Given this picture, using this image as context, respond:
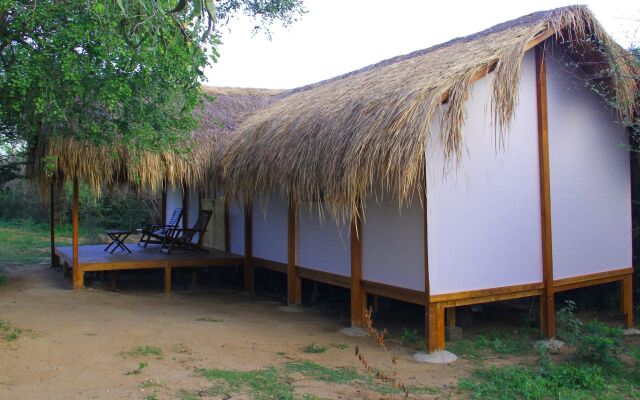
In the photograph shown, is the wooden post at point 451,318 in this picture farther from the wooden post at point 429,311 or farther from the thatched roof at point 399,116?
the thatched roof at point 399,116

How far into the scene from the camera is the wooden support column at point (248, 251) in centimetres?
977

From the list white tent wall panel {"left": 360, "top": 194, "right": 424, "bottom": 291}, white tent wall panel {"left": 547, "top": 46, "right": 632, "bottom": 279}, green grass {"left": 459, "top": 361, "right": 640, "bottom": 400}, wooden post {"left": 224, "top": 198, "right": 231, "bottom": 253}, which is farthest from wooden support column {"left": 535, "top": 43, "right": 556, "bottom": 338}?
wooden post {"left": 224, "top": 198, "right": 231, "bottom": 253}

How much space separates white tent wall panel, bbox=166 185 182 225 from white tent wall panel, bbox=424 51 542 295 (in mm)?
8342

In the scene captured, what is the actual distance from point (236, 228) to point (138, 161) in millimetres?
2427

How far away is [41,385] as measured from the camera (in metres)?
4.51

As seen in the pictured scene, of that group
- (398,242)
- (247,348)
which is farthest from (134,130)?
(398,242)

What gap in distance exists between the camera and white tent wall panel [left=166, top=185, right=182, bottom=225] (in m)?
13.1

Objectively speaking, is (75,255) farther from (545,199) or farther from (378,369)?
(545,199)

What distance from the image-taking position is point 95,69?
5680 mm

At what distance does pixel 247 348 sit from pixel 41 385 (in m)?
2.04

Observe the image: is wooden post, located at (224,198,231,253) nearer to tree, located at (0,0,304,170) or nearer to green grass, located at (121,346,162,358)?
tree, located at (0,0,304,170)

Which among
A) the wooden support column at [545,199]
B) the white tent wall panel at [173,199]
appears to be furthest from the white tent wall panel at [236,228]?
the wooden support column at [545,199]

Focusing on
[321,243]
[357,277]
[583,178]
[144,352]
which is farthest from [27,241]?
[583,178]

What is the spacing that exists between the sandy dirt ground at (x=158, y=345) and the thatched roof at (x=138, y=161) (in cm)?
188
